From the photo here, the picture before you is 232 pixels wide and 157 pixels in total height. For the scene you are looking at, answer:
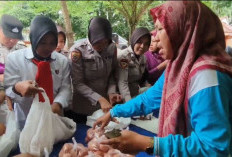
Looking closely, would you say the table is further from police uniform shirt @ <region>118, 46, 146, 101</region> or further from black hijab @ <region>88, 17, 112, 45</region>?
black hijab @ <region>88, 17, 112, 45</region>

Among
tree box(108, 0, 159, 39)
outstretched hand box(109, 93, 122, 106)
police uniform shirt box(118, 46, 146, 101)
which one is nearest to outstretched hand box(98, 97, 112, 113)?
outstretched hand box(109, 93, 122, 106)

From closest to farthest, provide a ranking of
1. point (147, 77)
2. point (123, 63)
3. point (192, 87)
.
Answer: point (192, 87), point (123, 63), point (147, 77)

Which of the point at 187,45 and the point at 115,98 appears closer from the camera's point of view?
the point at 187,45

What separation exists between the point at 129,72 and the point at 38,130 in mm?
1263

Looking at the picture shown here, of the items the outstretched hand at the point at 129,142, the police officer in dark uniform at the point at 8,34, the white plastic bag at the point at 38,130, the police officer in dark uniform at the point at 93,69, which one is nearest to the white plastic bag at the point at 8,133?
the white plastic bag at the point at 38,130

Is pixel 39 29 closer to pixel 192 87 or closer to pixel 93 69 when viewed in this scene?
pixel 93 69

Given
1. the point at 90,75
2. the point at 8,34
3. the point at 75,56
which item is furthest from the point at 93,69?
the point at 8,34

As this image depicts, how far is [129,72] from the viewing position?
2475 millimetres

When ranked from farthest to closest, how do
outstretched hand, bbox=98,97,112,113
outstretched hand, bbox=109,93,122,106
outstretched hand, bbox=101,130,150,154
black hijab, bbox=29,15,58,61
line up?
1. outstretched hand, bbox=109,93,122,106
2. outstretched hand, bbox=98,97,112,113
3. black hijab, bbox=29,15,58,61
4. outstretched hand, bbox=101,130,150,154

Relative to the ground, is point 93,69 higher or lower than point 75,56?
lower

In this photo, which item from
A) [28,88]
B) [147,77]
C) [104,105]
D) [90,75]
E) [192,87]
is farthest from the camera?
[147,77]

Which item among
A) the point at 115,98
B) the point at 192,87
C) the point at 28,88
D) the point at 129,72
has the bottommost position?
the point at 115,98

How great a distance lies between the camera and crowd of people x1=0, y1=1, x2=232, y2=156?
942mm

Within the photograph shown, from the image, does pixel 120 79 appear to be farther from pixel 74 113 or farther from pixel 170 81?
pixel 170 81
